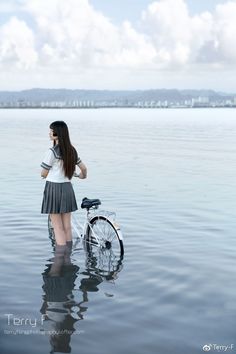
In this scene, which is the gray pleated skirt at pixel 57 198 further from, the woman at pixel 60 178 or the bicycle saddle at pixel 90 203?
the bicycle saddle at pixel 90 203

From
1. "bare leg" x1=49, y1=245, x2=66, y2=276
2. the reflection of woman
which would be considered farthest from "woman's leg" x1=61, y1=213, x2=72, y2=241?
the reflection of woman

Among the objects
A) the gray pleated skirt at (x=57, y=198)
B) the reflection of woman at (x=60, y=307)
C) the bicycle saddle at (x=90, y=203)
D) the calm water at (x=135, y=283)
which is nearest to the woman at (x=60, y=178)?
the gray pleated skirt at (x=57, y=198)

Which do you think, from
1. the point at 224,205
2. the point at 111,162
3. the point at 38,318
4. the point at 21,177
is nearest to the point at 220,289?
the point at 38,318

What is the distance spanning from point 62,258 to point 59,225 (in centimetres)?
58

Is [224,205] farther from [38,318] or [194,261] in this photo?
[38,318]

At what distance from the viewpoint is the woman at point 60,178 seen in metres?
8.63

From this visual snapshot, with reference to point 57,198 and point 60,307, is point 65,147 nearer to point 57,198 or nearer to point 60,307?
point 57,198

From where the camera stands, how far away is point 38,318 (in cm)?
643

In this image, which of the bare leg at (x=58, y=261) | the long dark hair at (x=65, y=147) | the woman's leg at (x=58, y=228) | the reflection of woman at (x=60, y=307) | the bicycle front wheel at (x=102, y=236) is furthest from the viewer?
the woman's leg at (x=58, y=228)

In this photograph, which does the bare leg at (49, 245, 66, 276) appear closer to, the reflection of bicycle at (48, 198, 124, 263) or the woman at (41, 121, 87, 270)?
the woman at (41, 121, 87, 270)

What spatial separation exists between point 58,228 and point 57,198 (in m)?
0.64

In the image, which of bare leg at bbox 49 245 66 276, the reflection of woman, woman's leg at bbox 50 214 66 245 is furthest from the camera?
woman's leg at bbox 50 214 66 245

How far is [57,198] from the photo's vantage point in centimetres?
907

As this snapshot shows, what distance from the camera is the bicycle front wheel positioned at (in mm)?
9023
